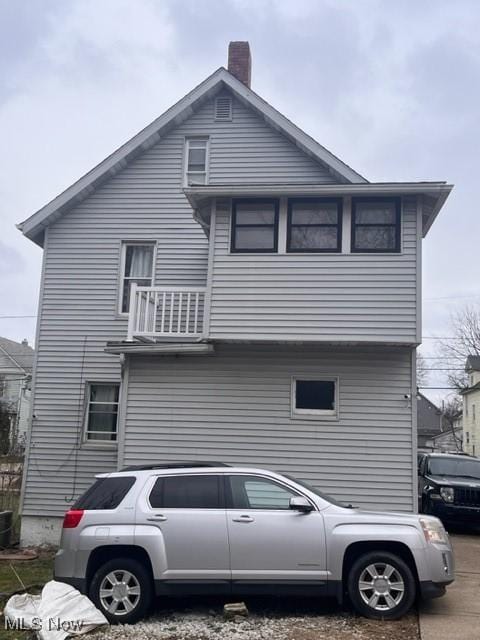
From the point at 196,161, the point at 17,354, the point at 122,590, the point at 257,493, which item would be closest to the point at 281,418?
the point at 257,493

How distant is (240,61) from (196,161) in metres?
3.11

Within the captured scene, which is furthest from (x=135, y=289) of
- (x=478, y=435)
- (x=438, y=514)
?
(x=478, y=435)

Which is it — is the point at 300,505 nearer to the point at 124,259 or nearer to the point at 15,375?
the point at 124,259

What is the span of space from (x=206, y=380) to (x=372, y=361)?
9.72 feet

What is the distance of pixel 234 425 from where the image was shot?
10984 millimetres

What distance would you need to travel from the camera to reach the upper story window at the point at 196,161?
44.5 feet

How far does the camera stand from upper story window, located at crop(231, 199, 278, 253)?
1091 cm

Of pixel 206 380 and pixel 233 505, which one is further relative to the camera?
pixel 206 380

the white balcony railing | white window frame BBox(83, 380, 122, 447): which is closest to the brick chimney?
the white balcony railing

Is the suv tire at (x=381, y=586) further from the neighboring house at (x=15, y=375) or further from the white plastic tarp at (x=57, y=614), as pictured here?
the neighboring house at (x=15, y=375)

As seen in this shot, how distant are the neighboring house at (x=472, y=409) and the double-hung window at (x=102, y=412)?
31540 mm

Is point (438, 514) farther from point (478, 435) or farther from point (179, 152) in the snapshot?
point (478, 435)

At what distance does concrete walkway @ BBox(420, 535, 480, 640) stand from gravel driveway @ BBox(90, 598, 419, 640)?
184 millimetres

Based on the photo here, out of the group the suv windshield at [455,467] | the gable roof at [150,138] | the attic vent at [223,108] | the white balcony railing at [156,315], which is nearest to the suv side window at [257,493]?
the white balcony railing at [156,315]
